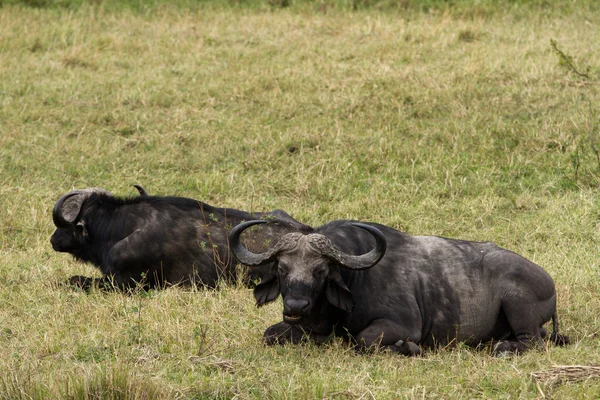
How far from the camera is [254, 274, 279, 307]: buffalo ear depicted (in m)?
6.62

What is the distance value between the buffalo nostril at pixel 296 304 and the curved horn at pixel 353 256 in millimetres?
409

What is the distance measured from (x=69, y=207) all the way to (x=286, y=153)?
4.07 m

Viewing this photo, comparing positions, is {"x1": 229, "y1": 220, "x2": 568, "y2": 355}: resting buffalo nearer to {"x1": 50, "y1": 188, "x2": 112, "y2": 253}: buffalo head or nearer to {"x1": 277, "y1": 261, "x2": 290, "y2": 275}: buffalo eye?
{"x1": 277, "y1": 261, "x2": 290, "y2": 275}: buffalo eye

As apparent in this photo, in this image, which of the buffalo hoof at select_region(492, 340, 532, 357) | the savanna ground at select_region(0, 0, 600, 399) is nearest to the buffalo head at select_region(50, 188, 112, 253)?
the savanna ground at select_region(0, 0, 600, 399)

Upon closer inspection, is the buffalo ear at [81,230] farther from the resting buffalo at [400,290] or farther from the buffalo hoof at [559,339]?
the buffalo hoof at [559,339]

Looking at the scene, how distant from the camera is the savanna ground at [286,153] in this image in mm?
5984

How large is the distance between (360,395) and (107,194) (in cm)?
437

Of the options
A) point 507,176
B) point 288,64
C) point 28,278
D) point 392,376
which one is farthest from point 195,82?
point 392,376

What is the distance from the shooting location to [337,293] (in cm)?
647

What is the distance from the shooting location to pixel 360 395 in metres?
5.43

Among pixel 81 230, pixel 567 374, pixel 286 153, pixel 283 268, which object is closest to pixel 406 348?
pixel 283 268

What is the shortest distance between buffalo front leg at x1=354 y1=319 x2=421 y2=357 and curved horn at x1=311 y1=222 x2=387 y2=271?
17.2 inches

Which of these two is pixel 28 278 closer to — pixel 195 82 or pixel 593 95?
pixel 195 82

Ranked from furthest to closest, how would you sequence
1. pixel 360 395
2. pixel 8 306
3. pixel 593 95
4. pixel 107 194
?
pixel 593 95 → pixel 107 194 → pixel 8 306 → pixel 360 395
